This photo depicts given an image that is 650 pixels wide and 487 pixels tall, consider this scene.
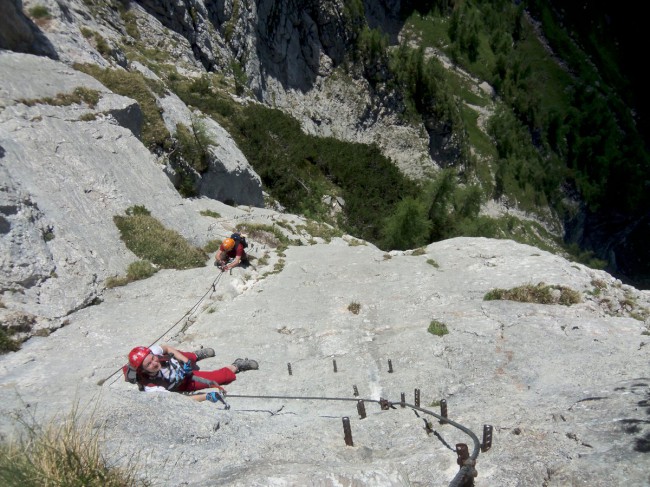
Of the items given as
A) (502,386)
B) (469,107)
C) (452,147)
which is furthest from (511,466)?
(469,107)

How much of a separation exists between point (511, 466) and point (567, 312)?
9130mm

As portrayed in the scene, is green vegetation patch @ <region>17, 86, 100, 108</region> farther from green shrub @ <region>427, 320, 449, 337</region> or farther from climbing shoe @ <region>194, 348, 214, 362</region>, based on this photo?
green shrub @ <region>427, 320, 449, 337</region>

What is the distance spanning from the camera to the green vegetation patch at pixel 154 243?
62.5 feet

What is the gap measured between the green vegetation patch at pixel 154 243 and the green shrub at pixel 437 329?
10.2 metres

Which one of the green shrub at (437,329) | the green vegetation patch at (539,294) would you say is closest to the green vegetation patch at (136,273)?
the green shrub at (437,329)

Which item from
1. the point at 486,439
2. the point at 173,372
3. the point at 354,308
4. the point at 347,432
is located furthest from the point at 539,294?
the point at 173,372

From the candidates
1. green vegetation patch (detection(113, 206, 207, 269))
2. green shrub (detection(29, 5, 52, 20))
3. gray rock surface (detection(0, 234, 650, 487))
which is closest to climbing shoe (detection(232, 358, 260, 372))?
gray rock surface (detection(0, 234, 650, 487))

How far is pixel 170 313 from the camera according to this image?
15875 millimetres

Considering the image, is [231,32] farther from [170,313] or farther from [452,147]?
[170,313]

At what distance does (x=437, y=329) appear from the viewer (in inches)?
540

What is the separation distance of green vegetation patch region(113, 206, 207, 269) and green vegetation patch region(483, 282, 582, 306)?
1156cm

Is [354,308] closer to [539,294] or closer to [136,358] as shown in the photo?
[539,294]

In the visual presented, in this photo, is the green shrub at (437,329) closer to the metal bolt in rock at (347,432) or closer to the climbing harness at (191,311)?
the metal bolt in rock at (347,432)

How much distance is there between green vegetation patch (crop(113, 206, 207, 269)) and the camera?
62.5 feet
